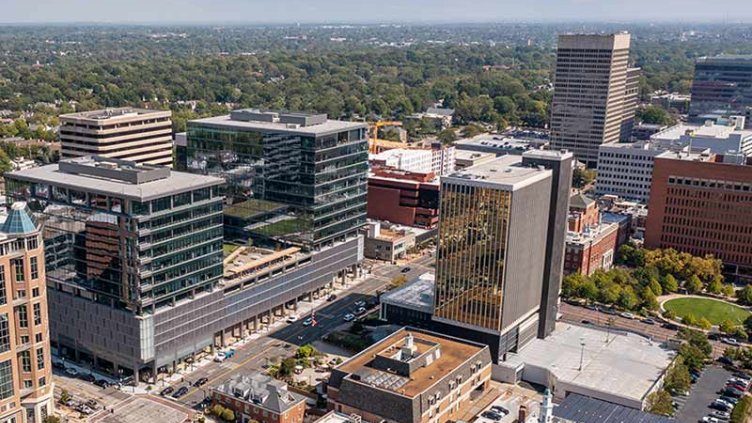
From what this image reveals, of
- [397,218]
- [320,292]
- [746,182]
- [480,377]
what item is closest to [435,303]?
[480,377]

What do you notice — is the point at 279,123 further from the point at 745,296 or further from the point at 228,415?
the point at 745,296

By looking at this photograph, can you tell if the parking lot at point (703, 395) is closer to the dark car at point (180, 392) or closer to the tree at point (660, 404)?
the tree at point (660, 404)

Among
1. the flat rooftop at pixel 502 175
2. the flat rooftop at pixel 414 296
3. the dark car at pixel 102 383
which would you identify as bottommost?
the dark car at pixel 102 383

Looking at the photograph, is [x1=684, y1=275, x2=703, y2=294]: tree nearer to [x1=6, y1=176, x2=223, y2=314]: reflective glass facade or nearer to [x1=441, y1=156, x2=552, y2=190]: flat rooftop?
[x1=441, y1=156, x2=552, y2=190]: flat rooftop

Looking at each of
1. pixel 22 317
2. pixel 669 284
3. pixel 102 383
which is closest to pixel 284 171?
pixel 102 383

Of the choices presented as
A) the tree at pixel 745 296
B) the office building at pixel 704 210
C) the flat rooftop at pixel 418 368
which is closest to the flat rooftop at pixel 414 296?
the flat rooftop at pixel 418 368

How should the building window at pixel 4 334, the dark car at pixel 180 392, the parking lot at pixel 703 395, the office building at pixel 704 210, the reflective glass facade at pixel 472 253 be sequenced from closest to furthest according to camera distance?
the building window at pixel 4 334, the parking lot at pixel 703 395, the dark car at pixel 180 392, the reflective glass facade at pixel 472 253, the office building at pixel 704 210

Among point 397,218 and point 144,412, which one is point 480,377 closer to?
point 144,412
